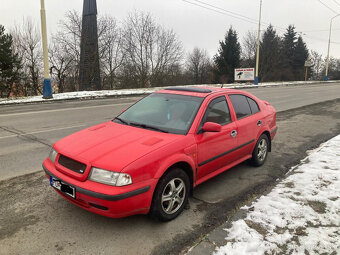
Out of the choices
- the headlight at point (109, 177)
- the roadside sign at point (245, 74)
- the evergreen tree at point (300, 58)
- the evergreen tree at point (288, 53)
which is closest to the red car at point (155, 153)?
the headlight at point (109, 177)

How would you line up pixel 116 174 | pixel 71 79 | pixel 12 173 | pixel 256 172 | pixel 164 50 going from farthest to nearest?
pixel 164 50
pixel 71 79
pixel 256 172
pixel 12 173
pixel 116 174

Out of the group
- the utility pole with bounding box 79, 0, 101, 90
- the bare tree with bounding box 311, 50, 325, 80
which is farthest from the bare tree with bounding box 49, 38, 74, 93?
the bare tree with bounding box 311, 50, 325, 80

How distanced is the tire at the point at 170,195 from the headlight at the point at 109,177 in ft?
1.40

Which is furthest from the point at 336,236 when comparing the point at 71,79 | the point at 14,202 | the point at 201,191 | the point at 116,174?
the point at 71,79

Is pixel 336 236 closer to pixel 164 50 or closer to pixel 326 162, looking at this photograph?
pixel 326 162

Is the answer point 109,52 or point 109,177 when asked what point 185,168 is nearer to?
point 109,177

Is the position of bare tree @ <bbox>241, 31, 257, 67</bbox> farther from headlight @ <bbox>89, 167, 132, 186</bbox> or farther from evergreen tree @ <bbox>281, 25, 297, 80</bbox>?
headlight @ <bbox>89, 167, 132, 186</bbox>

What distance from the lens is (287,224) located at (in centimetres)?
302

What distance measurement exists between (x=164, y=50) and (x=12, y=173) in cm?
3892

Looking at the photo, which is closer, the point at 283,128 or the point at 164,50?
the point at 283,128

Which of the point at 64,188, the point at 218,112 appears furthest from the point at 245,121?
the point at 64,188

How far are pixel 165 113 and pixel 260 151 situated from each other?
7.32 ft

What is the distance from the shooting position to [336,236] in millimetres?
2793

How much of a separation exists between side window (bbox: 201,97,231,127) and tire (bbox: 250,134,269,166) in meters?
1.12
